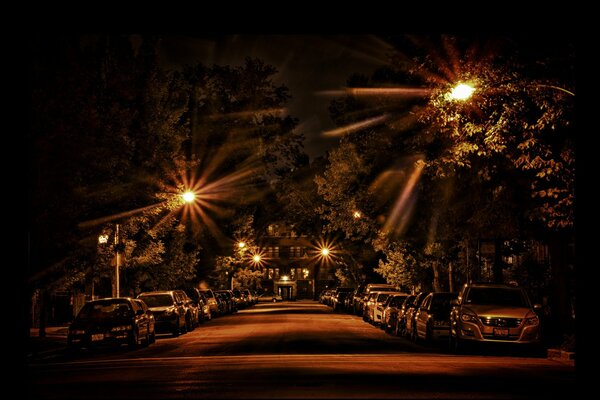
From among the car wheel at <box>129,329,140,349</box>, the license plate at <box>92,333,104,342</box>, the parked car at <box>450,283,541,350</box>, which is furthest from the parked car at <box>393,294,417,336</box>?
the license plate at <box>92,333,104,342</box>

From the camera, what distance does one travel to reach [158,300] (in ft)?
119

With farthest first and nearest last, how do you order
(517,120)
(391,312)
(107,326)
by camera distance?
(391,312) < (107,326) < (517,120)

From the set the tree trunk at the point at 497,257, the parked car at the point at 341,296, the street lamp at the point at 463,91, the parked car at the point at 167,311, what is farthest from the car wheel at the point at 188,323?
the parked car at the point at 341,296

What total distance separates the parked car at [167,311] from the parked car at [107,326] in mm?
6001

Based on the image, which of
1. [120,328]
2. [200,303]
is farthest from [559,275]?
[200,303]

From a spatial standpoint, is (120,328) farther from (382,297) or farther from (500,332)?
(382,297)

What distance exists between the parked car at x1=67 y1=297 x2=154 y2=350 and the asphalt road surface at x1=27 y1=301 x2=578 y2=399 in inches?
18.2

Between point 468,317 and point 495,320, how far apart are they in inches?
29.3

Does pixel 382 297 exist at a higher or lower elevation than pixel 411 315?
higher

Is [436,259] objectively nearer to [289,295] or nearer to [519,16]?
[519,16]

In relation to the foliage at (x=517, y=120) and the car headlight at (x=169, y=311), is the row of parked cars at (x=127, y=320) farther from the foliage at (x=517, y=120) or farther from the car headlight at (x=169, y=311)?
the foliage at (x=517, y=120)

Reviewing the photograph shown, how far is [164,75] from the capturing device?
139 feet

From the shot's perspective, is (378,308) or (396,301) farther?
(378,308)

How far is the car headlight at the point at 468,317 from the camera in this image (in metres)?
24.3
